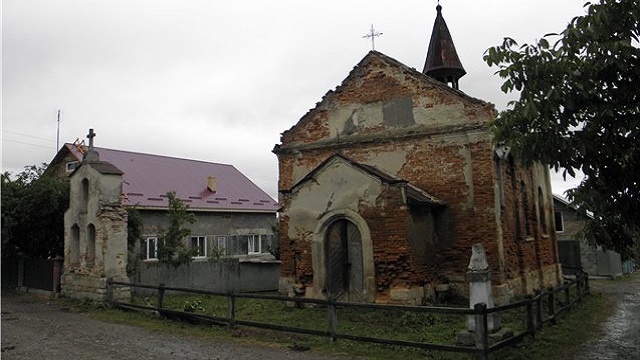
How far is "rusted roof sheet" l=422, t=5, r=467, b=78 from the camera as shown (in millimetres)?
20906

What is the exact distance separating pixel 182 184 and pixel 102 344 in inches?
678

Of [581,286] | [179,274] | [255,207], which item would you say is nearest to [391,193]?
[581,286]

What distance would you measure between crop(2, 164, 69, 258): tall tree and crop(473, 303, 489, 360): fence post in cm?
1641

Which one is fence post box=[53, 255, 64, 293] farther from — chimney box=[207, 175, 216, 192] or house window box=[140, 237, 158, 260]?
chimney box=[207, 175, 216, 192]

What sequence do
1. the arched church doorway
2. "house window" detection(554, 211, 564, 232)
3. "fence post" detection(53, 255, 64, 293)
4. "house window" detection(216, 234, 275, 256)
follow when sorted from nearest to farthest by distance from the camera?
the arched church doorway
"fence post" detection(53, 255, 64, 293)
"house window" detection(216, 234, 275, 256)
"house window" detection(554, 211, 564, 232)

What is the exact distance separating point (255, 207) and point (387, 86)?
13.6 meters

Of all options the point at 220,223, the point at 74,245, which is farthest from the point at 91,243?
the point at 220,223

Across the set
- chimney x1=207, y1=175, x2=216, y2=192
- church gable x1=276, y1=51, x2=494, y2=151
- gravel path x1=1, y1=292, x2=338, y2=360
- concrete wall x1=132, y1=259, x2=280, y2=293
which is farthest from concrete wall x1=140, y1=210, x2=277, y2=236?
gravel path x1=1, y1=292, x2=338, y2=360

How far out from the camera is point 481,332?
27.8 feet

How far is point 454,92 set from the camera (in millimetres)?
15969

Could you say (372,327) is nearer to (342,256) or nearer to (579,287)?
(342,256)

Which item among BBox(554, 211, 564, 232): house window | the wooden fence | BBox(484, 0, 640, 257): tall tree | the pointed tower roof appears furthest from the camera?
BBox(554, 211, 564, 232): house window

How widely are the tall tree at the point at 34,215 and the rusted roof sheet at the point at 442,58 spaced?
1540cm

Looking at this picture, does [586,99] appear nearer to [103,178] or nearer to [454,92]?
[454,92]
